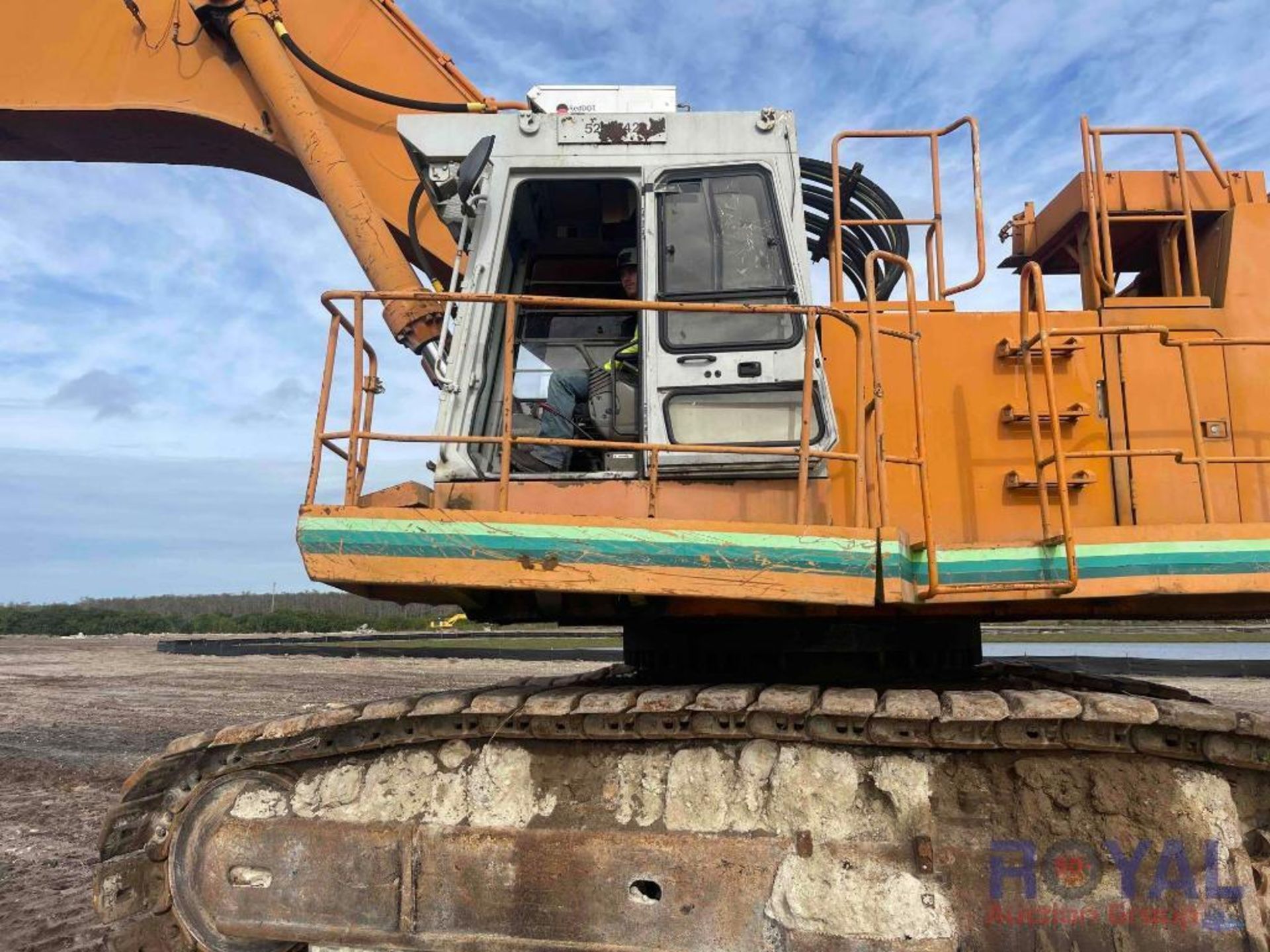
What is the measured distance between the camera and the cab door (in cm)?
398

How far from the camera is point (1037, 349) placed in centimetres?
415

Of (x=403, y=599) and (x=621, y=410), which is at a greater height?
(x=621, y=410)

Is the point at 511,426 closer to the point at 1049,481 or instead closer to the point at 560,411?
the point at 560,411

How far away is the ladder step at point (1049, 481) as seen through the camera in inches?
159

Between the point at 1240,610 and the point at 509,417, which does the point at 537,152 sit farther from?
the point at 1240,610

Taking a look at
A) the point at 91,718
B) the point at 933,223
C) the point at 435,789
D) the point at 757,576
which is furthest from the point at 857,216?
the point at 91,718

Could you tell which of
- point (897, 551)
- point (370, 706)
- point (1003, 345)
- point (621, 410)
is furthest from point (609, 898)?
point (1003, 345)

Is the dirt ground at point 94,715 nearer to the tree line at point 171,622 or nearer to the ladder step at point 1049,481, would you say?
the ladder step at point 1049,481

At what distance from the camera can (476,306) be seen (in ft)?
13.9

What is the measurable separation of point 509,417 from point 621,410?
909mm

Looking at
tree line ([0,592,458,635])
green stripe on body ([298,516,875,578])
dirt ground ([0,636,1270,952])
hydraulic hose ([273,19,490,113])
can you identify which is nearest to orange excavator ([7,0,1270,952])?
green stripe on body ([298,516,875,578])

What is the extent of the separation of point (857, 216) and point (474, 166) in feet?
7.52

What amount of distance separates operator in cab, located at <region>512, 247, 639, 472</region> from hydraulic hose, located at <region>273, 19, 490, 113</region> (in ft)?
6.43

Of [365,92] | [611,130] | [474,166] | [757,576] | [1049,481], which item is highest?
[365,92]
